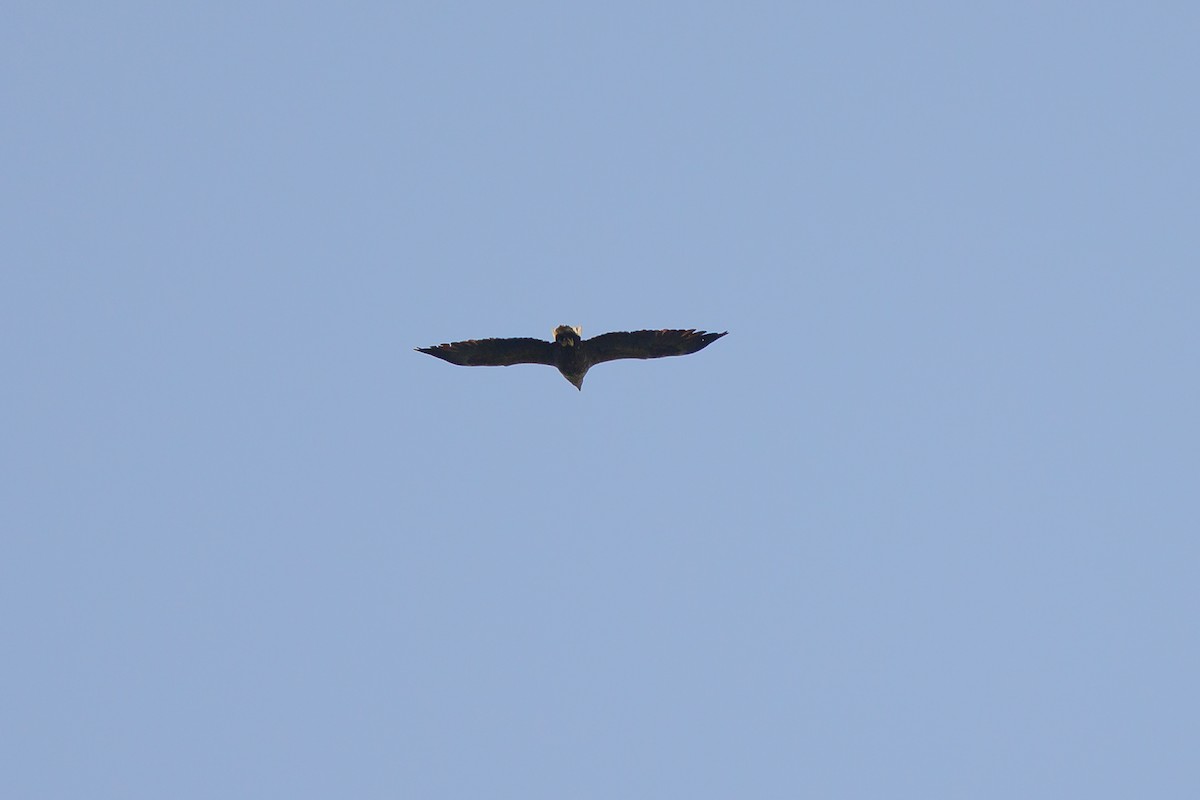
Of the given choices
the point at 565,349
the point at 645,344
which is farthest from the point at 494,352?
the point at 645,344

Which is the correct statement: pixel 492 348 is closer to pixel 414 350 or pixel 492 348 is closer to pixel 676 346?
pixel 414 350

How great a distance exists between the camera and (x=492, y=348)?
98.2ft

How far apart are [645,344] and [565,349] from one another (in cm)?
144

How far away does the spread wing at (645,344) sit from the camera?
29.1m

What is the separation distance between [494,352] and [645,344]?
8.80ft

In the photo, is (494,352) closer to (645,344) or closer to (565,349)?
(565,349)

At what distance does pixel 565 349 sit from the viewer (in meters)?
30.0

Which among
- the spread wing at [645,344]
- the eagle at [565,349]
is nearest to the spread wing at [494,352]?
the eagle at [565,349]

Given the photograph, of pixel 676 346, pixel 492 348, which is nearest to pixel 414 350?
pixel 492 348

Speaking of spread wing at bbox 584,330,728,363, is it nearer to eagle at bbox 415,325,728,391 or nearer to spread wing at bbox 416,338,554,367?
eagle at bbox 415,325,728,391

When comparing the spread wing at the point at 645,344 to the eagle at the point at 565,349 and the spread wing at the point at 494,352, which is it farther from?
the spread wing at the point at 494,352

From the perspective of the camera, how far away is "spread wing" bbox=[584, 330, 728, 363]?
95.4 ft

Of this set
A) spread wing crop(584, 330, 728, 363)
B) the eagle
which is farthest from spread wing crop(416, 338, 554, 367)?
spread wing crop(584, 330, 728, 363)

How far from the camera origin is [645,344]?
29750 mm
